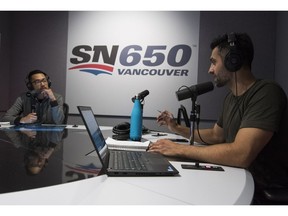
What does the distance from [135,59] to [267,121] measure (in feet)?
8.16

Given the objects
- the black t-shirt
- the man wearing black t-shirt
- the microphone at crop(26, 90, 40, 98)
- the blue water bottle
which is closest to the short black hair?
the man wearing black t-shirt

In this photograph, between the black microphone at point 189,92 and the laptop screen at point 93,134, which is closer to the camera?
the laptop screen at point 93,134

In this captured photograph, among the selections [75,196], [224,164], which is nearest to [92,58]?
[224,164]

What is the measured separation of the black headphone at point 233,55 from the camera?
124 centimetres

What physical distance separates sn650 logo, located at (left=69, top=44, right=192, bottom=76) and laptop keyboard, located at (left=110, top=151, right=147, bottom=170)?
236 centimetres

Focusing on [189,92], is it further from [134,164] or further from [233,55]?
[134,164]

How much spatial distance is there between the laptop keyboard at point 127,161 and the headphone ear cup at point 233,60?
0.61 m

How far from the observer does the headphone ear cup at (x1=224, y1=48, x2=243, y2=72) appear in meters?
1.24

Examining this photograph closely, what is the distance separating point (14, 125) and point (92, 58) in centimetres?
153

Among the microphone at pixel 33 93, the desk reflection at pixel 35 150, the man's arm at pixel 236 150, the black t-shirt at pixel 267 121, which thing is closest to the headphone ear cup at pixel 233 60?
the black t-shirt at pixel 267 121

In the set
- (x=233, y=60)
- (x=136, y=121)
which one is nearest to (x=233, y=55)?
(x=233, y=60)

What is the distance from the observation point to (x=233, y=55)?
1.25 metres

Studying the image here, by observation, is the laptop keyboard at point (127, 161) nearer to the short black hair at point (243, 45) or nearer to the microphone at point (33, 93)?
the short black hair at point (243, 45)

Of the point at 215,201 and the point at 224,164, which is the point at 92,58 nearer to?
the point at 224,164
